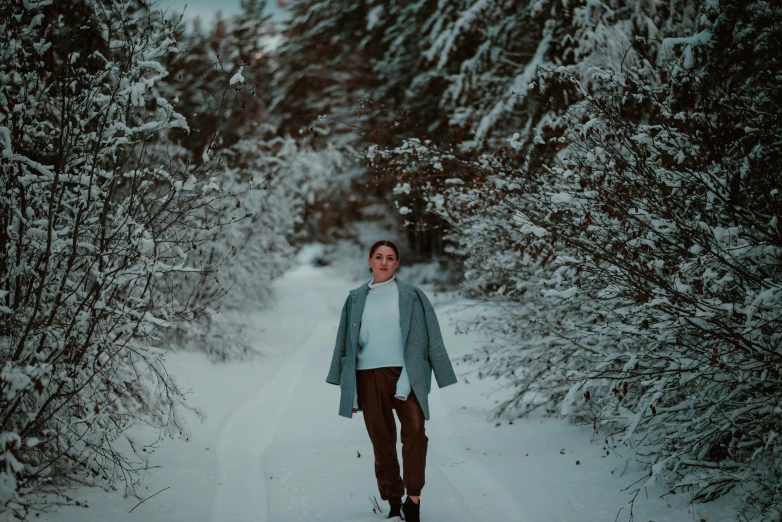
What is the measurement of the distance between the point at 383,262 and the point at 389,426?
45.5 inches

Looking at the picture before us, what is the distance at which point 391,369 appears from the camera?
13.9 ft

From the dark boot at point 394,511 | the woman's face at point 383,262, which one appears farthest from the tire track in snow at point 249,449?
the woman's face at point 383,262

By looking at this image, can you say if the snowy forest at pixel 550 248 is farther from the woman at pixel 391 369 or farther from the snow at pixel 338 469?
the woman at pixel 391 369

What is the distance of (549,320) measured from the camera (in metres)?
6.39

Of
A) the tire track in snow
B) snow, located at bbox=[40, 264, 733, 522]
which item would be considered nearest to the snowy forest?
snow, located at bbox=[40, 264, 733, 522]

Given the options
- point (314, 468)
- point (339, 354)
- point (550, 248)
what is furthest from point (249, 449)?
point (550, 248)

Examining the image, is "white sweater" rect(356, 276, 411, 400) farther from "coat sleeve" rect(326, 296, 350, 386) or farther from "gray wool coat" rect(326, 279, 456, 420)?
"coat sleeve" rect(326, 296, 350, 386)

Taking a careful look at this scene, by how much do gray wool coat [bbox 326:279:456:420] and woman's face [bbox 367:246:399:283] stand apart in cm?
11

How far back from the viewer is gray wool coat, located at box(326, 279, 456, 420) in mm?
4184

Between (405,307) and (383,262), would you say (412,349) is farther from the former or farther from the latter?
(383,262)

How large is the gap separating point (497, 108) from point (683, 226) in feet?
24.4

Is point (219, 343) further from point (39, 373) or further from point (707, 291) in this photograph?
point (707, 291)

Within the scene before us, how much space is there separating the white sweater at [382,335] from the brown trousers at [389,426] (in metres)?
0.07

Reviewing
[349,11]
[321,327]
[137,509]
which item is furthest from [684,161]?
[349,11]
